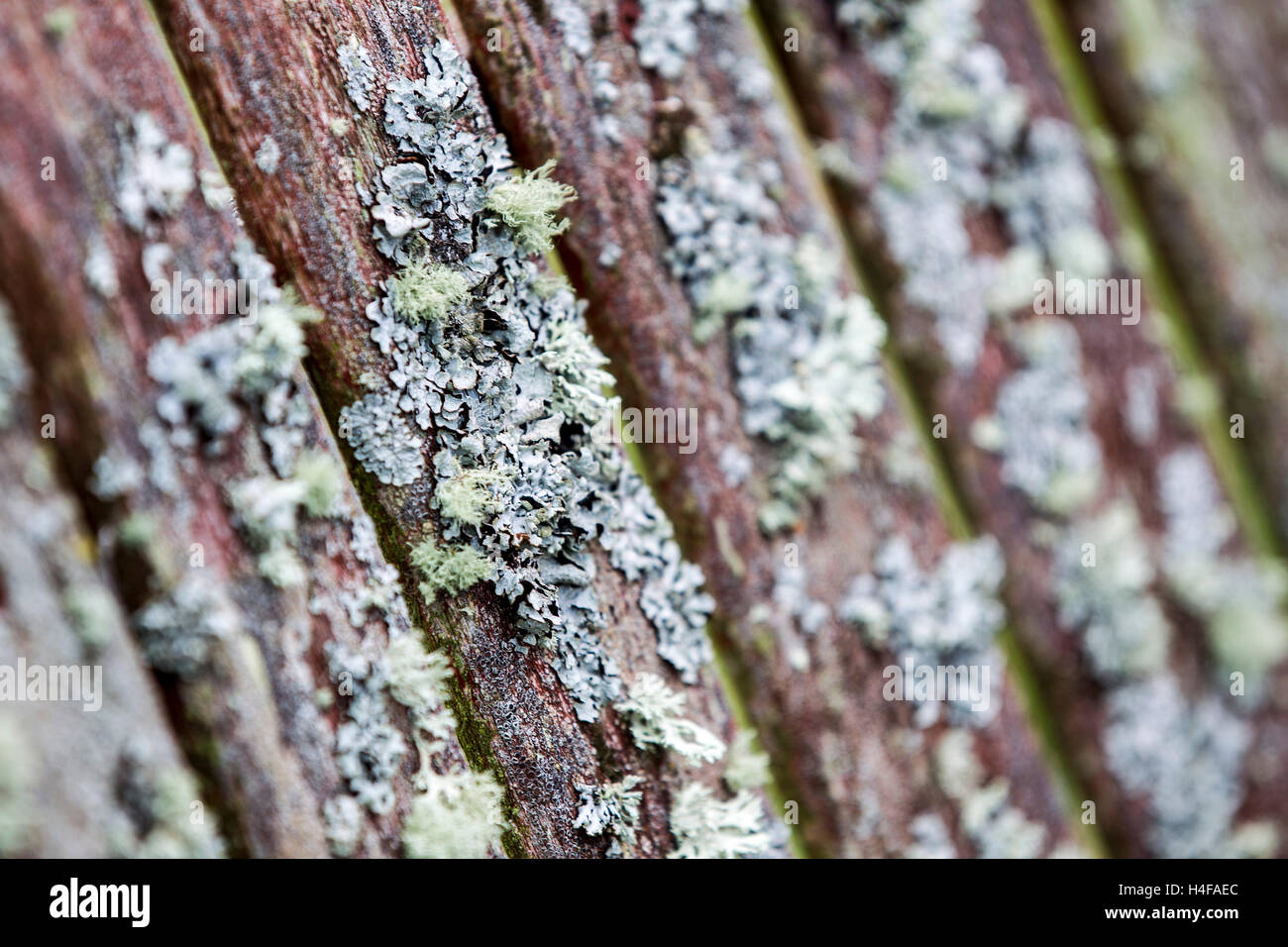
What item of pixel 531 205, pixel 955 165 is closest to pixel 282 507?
pixel 531 205

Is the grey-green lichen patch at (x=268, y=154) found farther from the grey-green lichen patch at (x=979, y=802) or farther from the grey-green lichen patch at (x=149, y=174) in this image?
the grey-green lichen patch at (x=979, y=802)

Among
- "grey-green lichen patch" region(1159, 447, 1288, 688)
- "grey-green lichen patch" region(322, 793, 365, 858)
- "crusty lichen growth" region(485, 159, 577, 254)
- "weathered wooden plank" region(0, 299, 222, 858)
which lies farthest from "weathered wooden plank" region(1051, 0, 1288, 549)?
"weathered wooden plank" region(0, 299, 222, 858)

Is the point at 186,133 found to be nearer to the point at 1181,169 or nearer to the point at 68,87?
the point at 68,87

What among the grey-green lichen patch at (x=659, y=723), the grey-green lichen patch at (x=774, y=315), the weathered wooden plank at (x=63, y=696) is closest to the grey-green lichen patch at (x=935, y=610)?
the grey-green lichen patch at (x=774, y=315)

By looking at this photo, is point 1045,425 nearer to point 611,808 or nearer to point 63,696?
point 611,808

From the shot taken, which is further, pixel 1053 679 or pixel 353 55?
pixel 1053 679

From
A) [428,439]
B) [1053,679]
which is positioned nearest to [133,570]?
[428,439]

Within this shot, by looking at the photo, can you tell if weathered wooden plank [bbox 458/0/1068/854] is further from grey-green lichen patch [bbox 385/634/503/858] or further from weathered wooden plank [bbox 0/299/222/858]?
weathered wooden plank [bbox 0/299/222/858]
